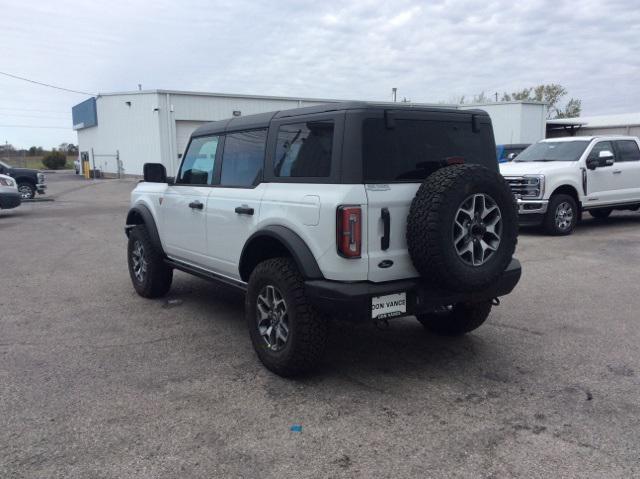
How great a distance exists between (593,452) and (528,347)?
1766 mm

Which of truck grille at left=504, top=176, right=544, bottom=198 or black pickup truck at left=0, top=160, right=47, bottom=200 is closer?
truck grille at left=504, top=176, right=544, bottom=198

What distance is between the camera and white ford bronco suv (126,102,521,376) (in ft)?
12.3

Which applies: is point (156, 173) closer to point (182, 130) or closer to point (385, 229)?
point (385, 229)

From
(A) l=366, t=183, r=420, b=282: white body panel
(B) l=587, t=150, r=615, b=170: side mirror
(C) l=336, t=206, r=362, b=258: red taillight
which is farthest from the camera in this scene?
(B) l=587, t=150, r=615, b=170: side mirror

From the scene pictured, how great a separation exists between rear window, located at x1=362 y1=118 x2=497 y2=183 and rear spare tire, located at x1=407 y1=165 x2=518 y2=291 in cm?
28

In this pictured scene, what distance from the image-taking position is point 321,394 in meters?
4.02

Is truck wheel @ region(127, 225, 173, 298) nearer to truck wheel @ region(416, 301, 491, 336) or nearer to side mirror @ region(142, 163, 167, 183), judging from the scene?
side mirror @ region(142, 163, 167, 183)

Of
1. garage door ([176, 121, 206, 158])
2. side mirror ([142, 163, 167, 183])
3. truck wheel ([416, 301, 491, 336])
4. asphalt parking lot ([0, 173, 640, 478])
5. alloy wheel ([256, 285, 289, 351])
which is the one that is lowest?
asphalt parking lot ([0, 173, 640, 478])

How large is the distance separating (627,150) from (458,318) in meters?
9.24

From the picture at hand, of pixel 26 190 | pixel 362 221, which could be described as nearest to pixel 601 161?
pixel 362 221

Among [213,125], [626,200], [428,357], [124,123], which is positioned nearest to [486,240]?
[428,357]

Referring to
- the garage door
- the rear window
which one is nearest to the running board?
the rear window

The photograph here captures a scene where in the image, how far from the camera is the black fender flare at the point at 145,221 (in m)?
6.27

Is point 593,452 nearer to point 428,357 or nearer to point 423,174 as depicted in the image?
point 428,357
